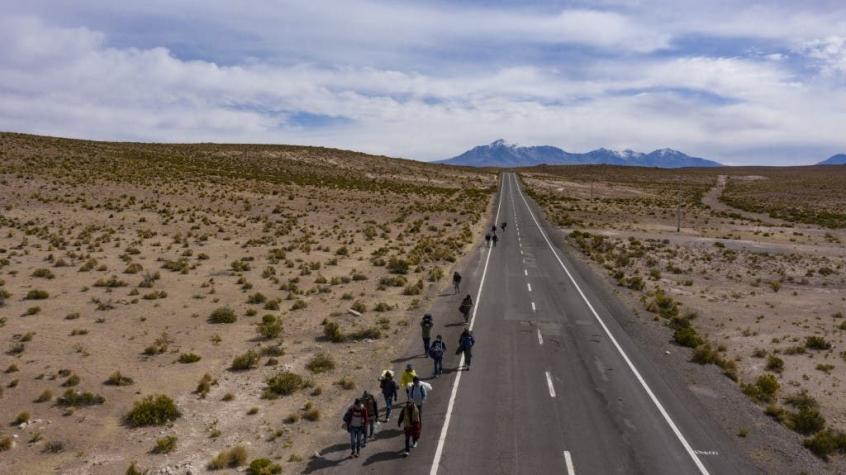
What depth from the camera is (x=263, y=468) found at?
458 inches

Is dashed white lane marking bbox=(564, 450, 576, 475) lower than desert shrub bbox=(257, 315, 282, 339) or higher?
lower

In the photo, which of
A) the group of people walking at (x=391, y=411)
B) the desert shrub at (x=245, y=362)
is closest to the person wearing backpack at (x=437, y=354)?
the group of people walking at (x=391, y=411)

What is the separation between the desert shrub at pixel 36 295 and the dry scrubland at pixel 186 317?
0.20 ft

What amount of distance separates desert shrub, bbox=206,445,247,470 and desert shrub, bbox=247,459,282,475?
1.20 feet

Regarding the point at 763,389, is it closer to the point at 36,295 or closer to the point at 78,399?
the point at 78,399

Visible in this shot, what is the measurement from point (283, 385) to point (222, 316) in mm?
7961

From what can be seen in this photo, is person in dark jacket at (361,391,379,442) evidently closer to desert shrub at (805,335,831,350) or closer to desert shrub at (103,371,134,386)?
desert shrub at (103,371,134,386)

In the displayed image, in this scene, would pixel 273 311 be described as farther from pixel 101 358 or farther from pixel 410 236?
pixel 410 236

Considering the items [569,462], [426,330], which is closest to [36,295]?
[426,330]

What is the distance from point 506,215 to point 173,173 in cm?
4655

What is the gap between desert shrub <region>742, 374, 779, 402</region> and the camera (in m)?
16.2

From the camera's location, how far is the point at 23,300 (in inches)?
919

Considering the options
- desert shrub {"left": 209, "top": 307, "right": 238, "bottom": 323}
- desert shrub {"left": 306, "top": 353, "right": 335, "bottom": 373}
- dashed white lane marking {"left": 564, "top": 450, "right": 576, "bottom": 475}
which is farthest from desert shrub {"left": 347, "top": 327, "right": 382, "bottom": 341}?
dashed white lane marking {"left": 564, "top": 450, "right": 576, "bottom": 475}

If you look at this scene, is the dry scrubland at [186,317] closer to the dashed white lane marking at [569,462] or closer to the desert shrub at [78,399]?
the desert shrub at [78,399]
